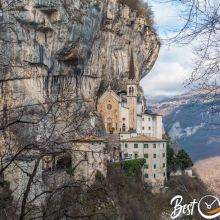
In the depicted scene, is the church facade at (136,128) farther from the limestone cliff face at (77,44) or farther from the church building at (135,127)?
the limestone cliff face at (77,44)

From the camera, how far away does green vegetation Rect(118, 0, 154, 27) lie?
51.7 metres

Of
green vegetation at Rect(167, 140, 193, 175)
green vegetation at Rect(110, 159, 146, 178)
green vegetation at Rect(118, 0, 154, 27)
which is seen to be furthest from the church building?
green vegetation at Rect(118, 0, 154, 27)

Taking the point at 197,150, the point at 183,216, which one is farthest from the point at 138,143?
the point at 197,150

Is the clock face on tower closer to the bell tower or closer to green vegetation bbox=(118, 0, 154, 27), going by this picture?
the bell tower

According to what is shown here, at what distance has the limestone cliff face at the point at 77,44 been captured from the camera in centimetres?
3575

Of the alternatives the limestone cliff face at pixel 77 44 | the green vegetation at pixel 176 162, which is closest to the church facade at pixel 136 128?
the limestone cliff face at pixel 77 44

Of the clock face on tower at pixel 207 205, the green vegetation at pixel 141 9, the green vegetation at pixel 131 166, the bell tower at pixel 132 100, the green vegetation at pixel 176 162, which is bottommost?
the clock face on tower at pixel 207 205

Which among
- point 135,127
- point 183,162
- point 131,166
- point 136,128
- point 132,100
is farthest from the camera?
point 132,100

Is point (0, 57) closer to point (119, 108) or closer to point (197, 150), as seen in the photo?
point (119, 108)

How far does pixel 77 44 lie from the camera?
128 feet

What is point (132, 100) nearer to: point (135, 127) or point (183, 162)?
point (135, 127)

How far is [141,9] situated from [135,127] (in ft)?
42.7

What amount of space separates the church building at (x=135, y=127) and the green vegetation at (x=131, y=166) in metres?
0.97

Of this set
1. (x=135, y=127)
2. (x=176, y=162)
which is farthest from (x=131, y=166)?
(x=135, y=127)
